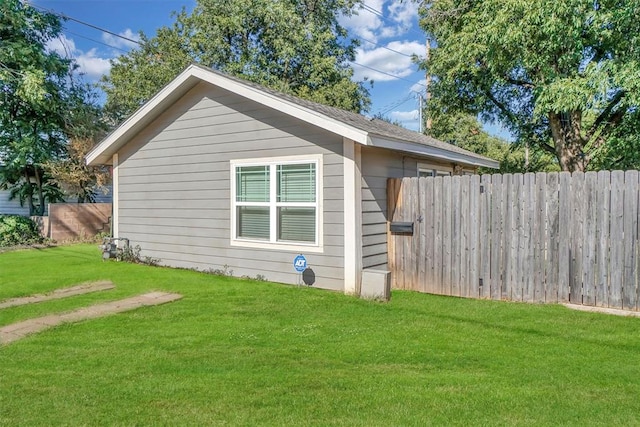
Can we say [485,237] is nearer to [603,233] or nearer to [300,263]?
[603,233]

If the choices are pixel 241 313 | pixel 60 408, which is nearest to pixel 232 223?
pixel 241 313

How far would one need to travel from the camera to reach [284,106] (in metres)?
7.01

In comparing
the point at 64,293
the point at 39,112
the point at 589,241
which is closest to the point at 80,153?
the point at 39,112

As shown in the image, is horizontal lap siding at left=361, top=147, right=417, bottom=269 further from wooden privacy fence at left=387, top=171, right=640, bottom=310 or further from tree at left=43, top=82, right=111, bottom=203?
tree at left=43, top=82, right=111, bottom=203

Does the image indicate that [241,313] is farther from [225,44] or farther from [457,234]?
[225,44]

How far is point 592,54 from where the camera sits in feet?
42.0

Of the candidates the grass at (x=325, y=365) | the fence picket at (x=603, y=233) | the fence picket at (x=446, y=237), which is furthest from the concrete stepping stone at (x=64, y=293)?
the fence picket at (x=603, y=233)

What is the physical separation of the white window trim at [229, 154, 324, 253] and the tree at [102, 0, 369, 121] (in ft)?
48.4

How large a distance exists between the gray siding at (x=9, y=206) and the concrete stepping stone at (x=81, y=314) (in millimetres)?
14947

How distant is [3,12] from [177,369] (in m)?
14.9

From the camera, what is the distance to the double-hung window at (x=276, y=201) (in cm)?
711

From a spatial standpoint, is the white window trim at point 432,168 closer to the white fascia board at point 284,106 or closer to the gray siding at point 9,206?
the white fascia board at point 284,106

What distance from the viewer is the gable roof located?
648cm

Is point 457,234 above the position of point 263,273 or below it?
above
